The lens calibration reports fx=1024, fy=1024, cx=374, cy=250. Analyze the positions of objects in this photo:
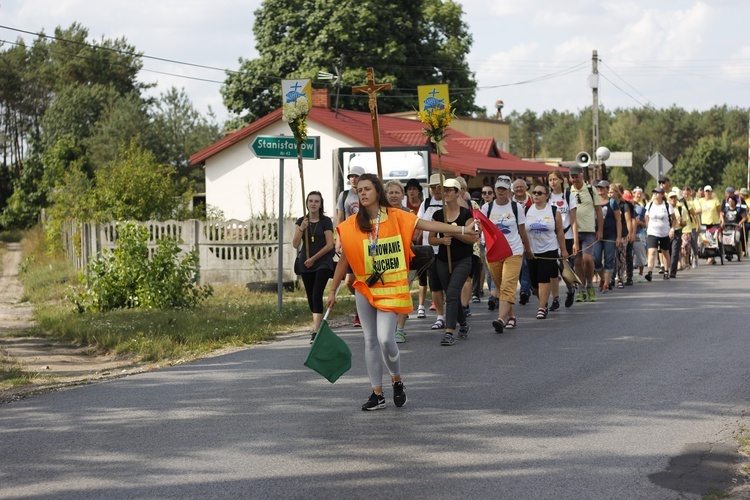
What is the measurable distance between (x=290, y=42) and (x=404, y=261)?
147 feet

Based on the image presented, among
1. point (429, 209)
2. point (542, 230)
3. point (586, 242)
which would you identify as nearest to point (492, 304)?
point (542, 230)

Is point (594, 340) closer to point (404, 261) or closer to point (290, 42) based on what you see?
point (404, 261)

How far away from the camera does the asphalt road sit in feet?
19.5

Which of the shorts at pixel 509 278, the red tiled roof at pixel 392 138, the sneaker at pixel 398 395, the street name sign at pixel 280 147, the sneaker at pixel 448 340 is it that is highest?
the red tiled roof at pixel 392 138

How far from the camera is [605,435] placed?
6973 mm

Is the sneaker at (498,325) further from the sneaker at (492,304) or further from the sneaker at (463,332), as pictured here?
the sneaker at (492,304)

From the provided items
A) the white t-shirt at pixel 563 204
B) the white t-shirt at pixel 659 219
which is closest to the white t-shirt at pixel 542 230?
the white t-shirt at pixel 563 204

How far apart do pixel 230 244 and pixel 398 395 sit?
1373 cm

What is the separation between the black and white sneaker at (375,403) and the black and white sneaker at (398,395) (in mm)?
102

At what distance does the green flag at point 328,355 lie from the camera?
313 inches

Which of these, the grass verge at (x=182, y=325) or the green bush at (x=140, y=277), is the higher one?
the green bush at (x=140, y=277)

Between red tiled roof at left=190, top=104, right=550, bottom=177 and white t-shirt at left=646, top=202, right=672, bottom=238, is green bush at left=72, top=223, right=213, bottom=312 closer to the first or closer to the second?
white t-shirt at left=646, top=202, right=672, bottom=238

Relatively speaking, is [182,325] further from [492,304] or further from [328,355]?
[328,355]

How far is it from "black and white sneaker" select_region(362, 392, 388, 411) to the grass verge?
4186 millimetres
